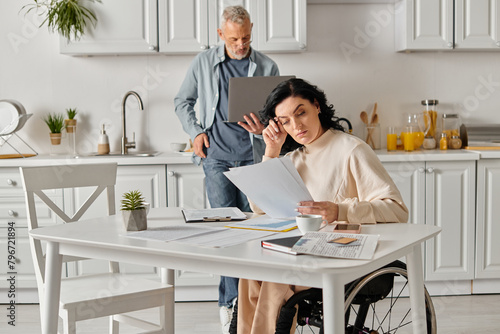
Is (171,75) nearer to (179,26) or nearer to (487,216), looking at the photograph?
(179,26)

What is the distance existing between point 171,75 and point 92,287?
2.19 m

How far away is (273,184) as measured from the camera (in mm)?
1871

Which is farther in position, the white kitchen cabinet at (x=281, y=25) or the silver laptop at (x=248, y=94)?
the white kitchen cabinet at (x=281, y=25)

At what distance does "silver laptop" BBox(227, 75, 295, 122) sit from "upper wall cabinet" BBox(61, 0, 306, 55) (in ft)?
3.13

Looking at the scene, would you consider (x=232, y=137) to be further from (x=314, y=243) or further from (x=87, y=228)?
(x=314, y=243)

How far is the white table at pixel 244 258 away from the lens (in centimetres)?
137

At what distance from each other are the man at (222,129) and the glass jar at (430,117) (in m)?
1.31

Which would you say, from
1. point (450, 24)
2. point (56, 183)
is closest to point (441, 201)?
point (450, 24)

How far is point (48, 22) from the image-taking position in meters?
3.97

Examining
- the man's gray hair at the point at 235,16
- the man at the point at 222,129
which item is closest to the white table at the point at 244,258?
the man at the point at 222,129

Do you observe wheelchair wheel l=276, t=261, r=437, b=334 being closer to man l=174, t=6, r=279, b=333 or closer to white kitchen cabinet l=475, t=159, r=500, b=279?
man l=174, t=6, r=279, b=333

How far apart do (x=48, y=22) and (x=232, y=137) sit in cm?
166

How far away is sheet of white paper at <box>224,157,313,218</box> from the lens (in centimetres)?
183

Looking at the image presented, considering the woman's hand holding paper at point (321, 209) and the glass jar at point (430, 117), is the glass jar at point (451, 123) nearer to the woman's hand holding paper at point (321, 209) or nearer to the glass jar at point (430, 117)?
the glass jar at point (430, 117)
